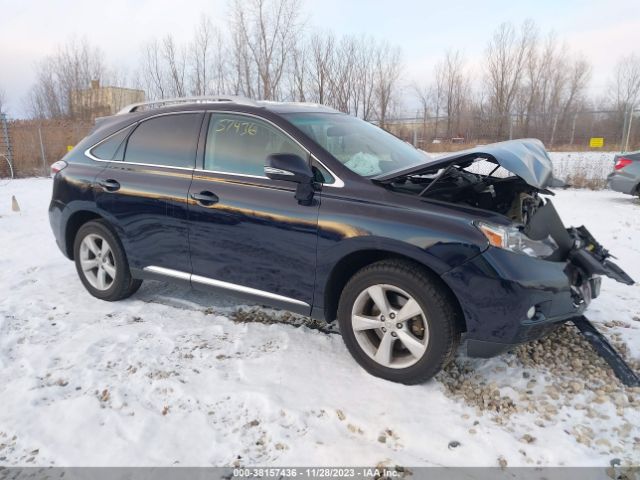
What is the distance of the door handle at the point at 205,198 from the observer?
353 centimetres

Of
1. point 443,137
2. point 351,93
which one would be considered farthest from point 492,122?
point 351,93

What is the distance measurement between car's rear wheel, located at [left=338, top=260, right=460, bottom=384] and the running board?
107 centimetres

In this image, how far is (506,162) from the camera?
283cm

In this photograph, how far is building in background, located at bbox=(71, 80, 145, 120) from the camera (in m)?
29.6

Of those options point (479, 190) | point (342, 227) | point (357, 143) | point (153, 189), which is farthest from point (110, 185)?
point (479, 190)

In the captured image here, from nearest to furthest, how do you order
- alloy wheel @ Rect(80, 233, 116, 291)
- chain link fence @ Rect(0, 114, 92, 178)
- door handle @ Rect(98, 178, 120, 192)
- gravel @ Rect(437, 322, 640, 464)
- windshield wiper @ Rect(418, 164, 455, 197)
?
gravel @ Rect(437, 322, 640, 464), windshield wiper @ Rect(418, 164, 455, 197), door handle @ Rect(98, 178, 120, 192), alloy wheel @ Rect(80, 233, 116, 291), chain link fence @ Rect(0, 114, 92, 178)

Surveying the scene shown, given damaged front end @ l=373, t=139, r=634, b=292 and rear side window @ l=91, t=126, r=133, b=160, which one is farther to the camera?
rear side window @ l=91, t=126, r=133, b=160

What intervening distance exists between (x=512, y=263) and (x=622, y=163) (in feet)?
30.9

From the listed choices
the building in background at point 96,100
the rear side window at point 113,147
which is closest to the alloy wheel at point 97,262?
the rear side window at point 113,147

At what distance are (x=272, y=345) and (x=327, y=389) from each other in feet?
2.37

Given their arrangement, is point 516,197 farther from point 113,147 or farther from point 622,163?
point 622,163

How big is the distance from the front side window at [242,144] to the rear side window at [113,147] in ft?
3.38

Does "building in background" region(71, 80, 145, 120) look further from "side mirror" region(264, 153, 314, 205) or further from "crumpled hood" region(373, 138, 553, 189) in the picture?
"crumpled hood" region(373, 138, 553, 189)

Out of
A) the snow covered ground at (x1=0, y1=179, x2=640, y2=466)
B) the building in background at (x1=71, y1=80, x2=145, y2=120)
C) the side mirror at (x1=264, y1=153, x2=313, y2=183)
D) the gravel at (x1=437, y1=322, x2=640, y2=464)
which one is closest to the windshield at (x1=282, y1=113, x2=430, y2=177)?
the side mirror at (x1=264, y1=153, x2=313, y2=183)
